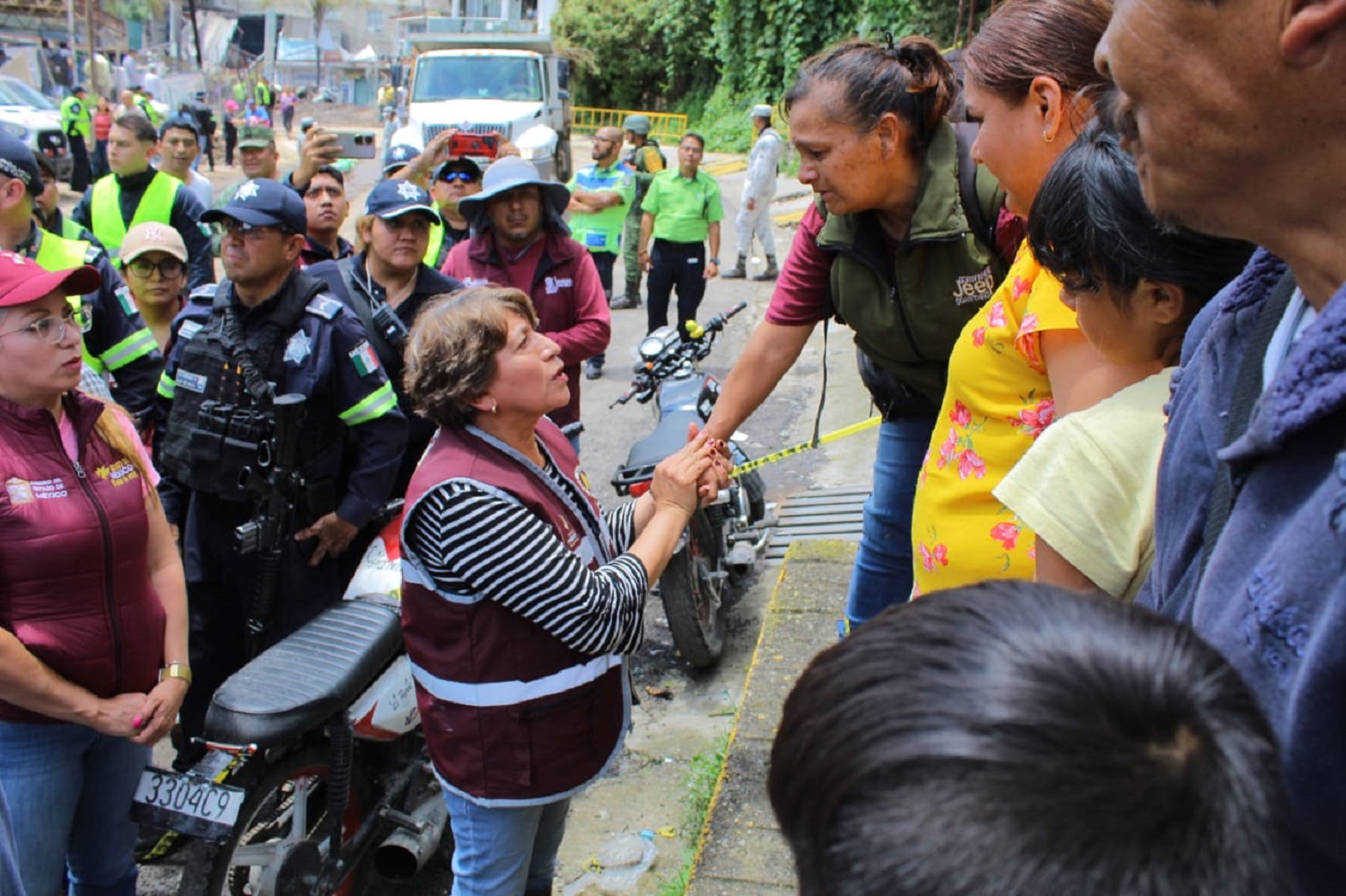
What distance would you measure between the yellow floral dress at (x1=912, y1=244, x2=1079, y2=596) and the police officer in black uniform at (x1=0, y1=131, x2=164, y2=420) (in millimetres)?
3050

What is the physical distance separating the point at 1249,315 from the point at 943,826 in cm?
75

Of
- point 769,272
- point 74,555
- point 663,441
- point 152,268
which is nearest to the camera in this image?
point 74,555

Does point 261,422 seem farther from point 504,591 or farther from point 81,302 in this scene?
point 504,591

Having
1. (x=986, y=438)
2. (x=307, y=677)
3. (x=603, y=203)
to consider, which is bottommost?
(x=307, y=677)

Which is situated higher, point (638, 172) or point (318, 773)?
point (638, 172)

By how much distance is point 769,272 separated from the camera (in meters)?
12.6

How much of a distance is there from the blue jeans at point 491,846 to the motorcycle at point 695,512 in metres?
1.74

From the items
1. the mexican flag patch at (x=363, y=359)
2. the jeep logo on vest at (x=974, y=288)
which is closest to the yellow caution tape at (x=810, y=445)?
the jeep logo on vest at (x=974, y=288)

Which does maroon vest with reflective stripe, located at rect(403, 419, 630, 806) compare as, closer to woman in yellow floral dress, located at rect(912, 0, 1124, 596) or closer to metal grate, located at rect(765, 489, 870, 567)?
woman in yellow floral dress, located at rect(912, 0, 1124, 596)

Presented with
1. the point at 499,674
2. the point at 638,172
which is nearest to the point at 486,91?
the point at 638,172

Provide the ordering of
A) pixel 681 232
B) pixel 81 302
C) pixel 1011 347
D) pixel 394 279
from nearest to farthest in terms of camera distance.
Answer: pixel 1011 347, pixel 81 302, pixel 394 279, pixel 681 232

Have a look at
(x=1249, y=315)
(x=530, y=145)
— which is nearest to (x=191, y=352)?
(x=1249, y=315)

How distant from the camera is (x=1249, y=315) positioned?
1.16 metres

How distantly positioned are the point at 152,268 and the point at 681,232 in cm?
525
